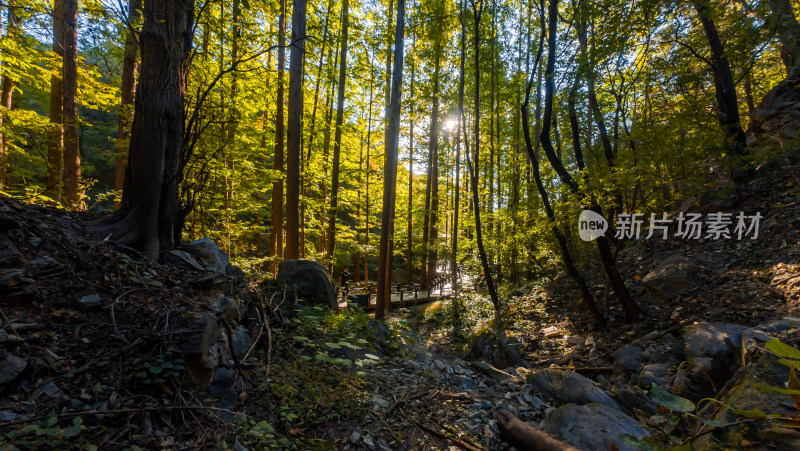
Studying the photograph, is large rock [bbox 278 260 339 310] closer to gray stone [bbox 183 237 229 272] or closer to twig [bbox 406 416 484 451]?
gray stone [bbox 183 237 229 272]

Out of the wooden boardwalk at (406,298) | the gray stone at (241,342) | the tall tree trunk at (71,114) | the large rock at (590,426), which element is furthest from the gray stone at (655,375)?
the tall tree trunk at (71,114)

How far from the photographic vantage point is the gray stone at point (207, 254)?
11.9ft

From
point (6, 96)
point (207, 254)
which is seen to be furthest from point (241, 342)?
point (6, 96)

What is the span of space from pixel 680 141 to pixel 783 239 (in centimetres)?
290

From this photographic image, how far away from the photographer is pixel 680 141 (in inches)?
182

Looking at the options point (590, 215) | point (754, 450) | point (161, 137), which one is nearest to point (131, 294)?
point (161, 137)

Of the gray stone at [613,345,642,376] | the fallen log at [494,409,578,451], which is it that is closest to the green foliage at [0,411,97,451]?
the fallen log at [494,409,578,451]

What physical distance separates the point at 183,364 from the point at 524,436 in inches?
→ 107

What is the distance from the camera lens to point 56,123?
653 cm

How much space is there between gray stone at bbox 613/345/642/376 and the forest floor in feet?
0.89

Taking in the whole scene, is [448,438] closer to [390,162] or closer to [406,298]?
[390,162]

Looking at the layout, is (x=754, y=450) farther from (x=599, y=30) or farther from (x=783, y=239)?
(x=783, y=239)

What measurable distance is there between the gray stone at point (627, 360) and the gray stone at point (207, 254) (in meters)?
5.56

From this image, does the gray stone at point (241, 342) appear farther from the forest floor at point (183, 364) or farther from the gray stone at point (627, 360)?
the gray stone at point (627, 360)
